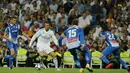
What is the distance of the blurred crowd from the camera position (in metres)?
24.9

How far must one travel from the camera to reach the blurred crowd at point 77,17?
24922 mm

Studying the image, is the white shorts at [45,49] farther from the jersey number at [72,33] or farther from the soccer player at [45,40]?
the jersey number at [72,33]

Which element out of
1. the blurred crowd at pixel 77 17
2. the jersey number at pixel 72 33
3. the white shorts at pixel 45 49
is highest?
the blurred crowd at pixel 77 17

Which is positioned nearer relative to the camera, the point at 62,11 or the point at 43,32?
the point at 43,32

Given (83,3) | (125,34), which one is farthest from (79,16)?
(125,34)

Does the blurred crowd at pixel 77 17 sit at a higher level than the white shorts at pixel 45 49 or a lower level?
higher

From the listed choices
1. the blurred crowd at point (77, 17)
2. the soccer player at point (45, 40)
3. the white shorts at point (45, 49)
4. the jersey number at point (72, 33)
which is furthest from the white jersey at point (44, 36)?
the blurred crowd at point (77, 17)

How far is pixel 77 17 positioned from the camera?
26.2 metres

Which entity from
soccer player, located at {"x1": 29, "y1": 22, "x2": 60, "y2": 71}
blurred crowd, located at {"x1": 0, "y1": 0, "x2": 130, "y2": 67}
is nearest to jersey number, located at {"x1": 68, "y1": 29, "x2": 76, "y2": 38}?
soccer player, located at {"x1": 29, "y1": 22, "x2": 60, "y2": 71}

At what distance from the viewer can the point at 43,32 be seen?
2058cm

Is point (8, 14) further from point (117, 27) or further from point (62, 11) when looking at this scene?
point (117, 27)

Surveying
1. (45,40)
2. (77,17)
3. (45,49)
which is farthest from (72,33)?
(77,17)

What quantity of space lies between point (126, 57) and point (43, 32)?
17.7 feet

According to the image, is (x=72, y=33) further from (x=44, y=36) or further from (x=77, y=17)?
(x=77, y=17)
